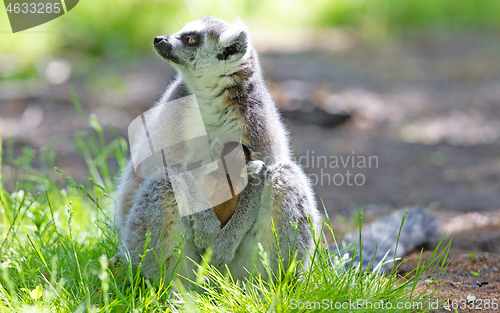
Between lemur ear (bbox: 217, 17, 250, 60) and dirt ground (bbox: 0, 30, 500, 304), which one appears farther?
dirt ground (bbox: 0, 30, 500, 304)

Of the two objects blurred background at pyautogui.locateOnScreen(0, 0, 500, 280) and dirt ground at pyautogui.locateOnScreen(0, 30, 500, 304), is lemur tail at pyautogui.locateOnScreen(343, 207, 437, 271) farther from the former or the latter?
blurred background at pyautogui.locateOnScreen(0, 0, 500, 280)

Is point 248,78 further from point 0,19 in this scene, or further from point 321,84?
point 0,19

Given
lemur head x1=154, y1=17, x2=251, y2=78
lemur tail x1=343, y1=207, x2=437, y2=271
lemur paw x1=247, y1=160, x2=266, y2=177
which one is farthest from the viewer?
lemur tail x1=343, y1=207, x2=437, y2=271

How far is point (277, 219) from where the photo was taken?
2.25 meters

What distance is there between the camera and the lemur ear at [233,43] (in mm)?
2608

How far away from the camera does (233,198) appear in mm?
2346

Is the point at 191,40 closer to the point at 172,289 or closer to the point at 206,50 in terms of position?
the point at 206,50

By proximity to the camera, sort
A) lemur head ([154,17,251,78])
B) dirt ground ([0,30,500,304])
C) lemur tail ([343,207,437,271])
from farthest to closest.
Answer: dirt ground ([0,30,500,304])
lemur tail ([343,207,437,271])
lemur head ([154,17,251,78])

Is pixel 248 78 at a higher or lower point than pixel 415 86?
higher

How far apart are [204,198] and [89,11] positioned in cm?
806

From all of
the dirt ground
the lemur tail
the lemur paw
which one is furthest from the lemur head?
the lemur tail

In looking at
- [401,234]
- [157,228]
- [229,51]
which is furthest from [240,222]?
[401,234]

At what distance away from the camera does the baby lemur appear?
2.23 m

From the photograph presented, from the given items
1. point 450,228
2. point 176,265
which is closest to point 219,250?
point 176,265
